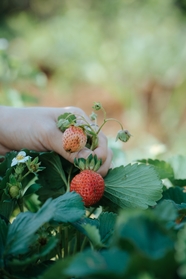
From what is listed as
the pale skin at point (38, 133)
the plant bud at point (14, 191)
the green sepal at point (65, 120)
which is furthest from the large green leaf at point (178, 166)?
the plant bud at point (14, 191)

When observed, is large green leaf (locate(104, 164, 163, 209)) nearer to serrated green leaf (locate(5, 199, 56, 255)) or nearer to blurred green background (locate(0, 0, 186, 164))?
serrated green leaf (locate(5, 199, 56, 255))

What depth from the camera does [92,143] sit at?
0.75 meters

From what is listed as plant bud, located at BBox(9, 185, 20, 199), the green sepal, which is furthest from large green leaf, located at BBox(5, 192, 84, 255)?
the green sepal

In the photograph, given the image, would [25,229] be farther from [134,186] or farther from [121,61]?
[121,61]

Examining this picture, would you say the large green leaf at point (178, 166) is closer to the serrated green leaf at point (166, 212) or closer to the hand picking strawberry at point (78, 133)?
the hand picking strawberry at point (78, 133)

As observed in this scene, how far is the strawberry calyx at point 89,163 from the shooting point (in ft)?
2.26

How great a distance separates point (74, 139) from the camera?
2.25 feet

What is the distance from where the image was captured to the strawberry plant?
A: 331 millimetres

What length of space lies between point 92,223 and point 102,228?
0.02 m

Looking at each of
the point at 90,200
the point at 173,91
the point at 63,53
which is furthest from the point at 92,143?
the point at 63,53

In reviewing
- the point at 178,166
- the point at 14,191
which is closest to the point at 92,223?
the point at 14,191

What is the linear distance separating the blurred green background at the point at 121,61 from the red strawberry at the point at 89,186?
2470 millimetres

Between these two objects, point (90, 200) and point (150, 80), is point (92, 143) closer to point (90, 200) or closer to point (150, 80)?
point (90, 200)

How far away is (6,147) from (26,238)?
497mm
